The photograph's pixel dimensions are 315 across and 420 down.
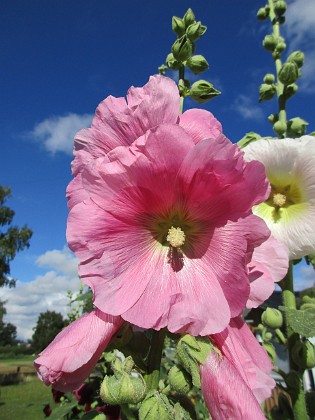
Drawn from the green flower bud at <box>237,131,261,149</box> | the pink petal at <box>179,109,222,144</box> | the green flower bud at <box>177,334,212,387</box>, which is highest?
the green flower bud at <box>237,131,261,149</box>

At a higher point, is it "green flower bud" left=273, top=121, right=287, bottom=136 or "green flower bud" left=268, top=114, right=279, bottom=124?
"green flower bud" left=268, top=114, right=279, bottom=124

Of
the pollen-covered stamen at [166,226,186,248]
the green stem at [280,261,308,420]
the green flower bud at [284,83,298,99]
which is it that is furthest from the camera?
the green flower bud at [284,83,298,99]

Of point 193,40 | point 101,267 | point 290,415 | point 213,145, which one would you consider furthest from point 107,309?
point 290,415

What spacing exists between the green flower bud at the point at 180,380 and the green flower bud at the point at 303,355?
70 cm

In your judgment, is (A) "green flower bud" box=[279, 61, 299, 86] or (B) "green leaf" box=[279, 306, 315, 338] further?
(A) "green flower bud" box=[279, 61, 299, 86]

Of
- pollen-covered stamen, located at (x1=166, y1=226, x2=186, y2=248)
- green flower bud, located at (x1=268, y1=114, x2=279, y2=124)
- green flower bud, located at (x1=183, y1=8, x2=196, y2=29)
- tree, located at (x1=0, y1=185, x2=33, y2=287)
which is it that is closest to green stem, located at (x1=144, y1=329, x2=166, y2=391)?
pollen-covered stamen, located at (x1=166, y1=226, x2=186, y2=248)

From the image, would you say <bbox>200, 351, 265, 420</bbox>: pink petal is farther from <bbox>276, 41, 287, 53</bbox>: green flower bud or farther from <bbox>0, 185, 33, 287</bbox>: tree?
<bbox>0, 185, 33, 287</bbox>: tree

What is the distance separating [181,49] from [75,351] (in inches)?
37.6

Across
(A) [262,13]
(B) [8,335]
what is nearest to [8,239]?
(A) [262,13]

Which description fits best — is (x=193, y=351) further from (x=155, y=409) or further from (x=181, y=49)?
(x=181, y=49)

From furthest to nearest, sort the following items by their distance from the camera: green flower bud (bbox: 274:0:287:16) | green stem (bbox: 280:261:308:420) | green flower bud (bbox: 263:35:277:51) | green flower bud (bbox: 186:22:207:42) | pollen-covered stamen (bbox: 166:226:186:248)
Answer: green flower bud (bbox: 274:0:287:16), green flower bud (bbox: 263:35:277:51), green stem (bbox: 280:261:308:420), green flower bud (bbox: 186:22:207:42), pollen-covered stamen (bbox: 166:226:186:248)

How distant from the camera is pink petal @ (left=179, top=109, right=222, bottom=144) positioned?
0.92 m

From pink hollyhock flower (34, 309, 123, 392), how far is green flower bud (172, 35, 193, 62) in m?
0.85

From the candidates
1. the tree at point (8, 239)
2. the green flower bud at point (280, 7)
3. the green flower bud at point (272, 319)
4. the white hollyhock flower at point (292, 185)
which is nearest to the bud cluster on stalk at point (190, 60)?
the white hollyhock flower at point (292, 185)
